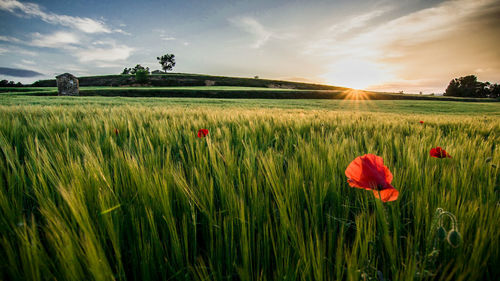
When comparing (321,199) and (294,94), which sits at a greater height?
(294,94)

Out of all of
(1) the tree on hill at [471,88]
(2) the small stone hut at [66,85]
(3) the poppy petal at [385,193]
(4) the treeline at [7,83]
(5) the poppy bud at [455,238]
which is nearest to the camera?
(5) the poppy bud at [455,238]

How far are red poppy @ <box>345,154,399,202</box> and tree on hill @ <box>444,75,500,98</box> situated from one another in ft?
281

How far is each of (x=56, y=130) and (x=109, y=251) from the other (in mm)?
1598

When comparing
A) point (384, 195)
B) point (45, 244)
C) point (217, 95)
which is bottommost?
point (45, 244)

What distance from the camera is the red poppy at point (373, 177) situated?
521mm

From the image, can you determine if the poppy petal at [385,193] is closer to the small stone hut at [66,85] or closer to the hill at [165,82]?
the small stone hut at [66,85]

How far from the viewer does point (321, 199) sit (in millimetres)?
595

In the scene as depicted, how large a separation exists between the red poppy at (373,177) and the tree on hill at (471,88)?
8577 centimetres

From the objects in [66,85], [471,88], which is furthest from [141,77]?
[471,88]

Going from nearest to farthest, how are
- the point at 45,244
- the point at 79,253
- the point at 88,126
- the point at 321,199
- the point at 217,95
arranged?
1. the point at 79,253
2. the point at 45,244
3. the point at 321,199
4. the point at 88,126
5. the point at 217,95

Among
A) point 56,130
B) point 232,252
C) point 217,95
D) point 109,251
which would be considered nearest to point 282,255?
point 232,252

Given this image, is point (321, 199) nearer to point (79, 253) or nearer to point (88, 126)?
point (79, 253)

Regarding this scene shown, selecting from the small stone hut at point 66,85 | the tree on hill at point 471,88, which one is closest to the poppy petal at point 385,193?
the small stone hut at point 66,85

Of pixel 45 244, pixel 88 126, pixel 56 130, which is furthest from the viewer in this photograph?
pixel 88 126
